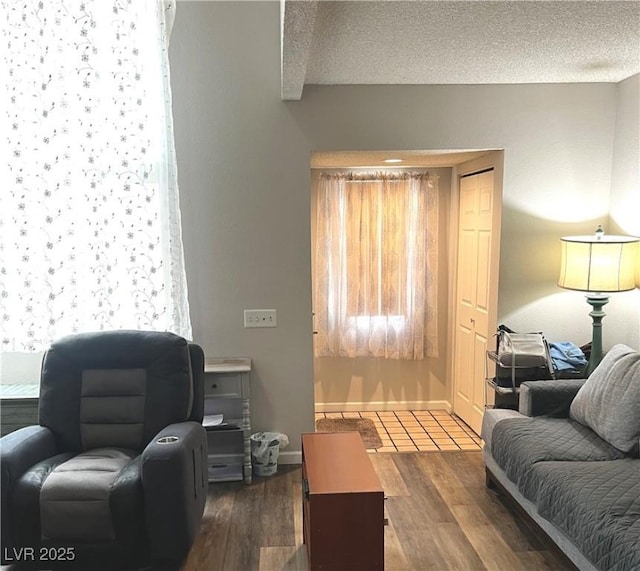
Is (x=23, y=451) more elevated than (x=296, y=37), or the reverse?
(x=296, y=37)

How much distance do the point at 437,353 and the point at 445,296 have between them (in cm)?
52

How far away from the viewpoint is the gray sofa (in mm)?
1875

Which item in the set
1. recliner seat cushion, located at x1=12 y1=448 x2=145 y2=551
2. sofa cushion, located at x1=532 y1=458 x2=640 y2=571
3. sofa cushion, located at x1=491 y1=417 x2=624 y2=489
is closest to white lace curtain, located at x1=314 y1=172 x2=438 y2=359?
sofa cushion, located at x1=491 y1=417 x2=624 y2=489

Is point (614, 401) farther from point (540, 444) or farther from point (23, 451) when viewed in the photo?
point (23, 451)

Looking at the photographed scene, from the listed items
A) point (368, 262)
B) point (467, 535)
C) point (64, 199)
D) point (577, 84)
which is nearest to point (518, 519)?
point (467, 535)

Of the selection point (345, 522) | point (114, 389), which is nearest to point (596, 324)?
point (345, 522)

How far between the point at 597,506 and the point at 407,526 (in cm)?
104

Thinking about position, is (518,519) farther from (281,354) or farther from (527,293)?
(281,354)

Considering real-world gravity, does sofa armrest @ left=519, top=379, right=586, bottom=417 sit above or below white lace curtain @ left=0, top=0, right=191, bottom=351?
below

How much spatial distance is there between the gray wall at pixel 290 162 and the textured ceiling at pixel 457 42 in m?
0.16

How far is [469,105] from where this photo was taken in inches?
129

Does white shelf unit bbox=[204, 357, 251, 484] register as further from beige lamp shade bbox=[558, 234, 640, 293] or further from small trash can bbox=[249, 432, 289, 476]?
beige lamp shade bbox=[558, 234, 640, 293]

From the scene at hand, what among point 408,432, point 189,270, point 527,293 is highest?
point 189,270

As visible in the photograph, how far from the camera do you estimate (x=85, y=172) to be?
2951 millimetres
